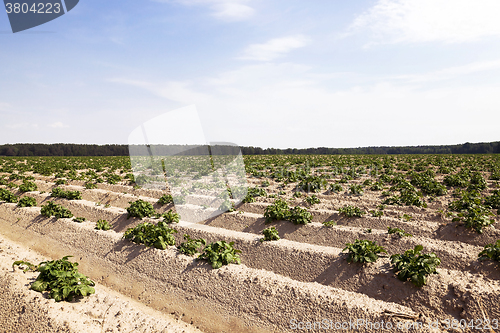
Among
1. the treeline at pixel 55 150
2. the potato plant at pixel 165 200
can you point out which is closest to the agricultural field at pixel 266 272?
the potato plant at pixel 165 200

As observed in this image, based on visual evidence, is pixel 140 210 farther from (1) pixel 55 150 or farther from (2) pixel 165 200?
(1) pixel 55 150

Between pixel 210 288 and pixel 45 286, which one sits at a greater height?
pixel 45 286

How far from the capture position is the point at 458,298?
Result: 4.98 meters

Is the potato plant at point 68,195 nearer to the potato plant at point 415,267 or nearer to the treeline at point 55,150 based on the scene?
the potato plant at point 415,267

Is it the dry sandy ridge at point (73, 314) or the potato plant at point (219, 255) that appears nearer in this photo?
the dry sandy ridge at point (73, 314)

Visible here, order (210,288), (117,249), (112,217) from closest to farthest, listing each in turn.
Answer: (210,288)
(117,249)
(112,217)

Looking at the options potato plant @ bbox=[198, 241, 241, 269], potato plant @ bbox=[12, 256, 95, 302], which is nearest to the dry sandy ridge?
potato plant @ bbox=[12, 256, 95, 302]

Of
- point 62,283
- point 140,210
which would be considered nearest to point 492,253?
point 62,283

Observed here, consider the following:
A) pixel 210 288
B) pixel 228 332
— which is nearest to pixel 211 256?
pixel 210 288

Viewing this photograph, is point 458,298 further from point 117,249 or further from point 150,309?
point 117,249

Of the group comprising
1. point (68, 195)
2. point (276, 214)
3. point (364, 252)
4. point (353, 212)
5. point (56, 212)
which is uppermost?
point (68, 195)

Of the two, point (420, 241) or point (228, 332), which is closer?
point (228, 332)

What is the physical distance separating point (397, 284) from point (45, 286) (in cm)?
722

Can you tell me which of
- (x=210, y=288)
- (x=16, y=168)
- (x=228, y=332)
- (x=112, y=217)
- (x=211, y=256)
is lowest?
(x=228, y=332)
